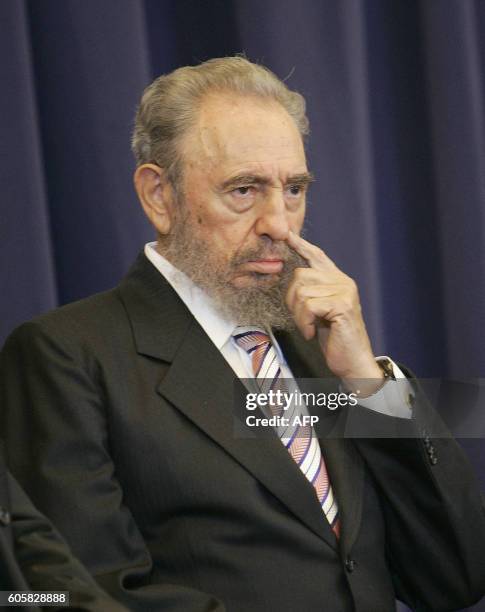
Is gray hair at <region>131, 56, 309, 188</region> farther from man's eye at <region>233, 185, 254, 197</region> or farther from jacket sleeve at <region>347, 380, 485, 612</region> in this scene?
jacket sleeve at <region>347, 380, 485, 612</region>

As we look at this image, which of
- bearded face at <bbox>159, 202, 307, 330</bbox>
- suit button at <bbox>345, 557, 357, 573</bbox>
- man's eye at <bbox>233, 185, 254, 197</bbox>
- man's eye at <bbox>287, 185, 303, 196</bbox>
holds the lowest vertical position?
suit button at <bbox>345, 557, 357, 573</bbox>

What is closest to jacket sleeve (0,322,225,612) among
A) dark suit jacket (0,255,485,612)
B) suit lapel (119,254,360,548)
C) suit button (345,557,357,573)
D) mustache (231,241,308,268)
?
dark suit jacket (0,255,485,612)

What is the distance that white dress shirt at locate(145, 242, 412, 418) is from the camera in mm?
2113

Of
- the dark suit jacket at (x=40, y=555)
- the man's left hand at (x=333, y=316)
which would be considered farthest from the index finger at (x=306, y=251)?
the dark suit jacket at (x=40, y=555)

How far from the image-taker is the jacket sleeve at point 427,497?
2.09m

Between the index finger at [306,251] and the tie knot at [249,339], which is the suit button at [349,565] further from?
the index finger at [306,251]

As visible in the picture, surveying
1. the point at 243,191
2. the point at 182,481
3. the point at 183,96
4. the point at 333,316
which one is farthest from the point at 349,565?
the point at 183,96

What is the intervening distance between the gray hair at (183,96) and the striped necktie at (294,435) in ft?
1.22

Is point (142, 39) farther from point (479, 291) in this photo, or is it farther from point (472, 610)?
point (472, 610)

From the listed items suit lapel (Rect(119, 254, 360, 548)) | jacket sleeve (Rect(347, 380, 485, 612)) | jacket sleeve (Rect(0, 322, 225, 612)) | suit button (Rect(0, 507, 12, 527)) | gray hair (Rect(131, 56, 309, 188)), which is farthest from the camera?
gray hair (Rect(131, 56, 309, 188))

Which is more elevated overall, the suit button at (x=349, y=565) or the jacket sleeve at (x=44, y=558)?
the jacket sleeve at (x=44, y=558)

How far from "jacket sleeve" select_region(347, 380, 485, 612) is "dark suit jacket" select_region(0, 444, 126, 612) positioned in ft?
2.26

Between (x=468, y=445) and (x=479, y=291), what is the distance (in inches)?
16.9

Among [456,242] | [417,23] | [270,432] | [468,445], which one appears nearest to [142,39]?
[417,23]
